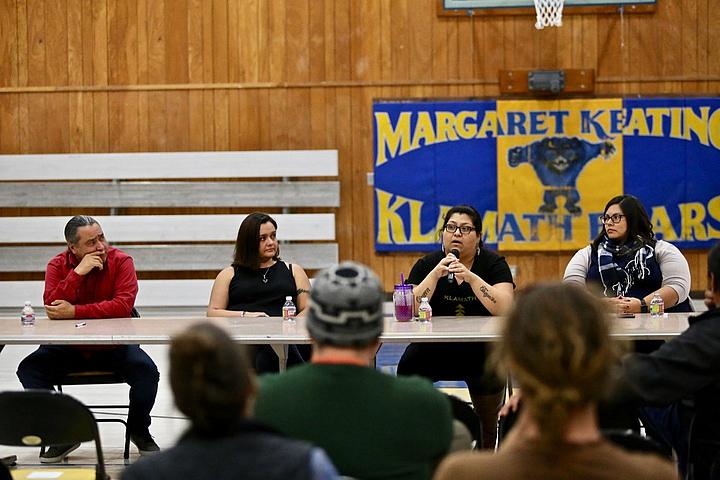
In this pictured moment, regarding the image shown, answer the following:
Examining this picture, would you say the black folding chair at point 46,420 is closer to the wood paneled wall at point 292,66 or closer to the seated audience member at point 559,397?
the seated audience member at point 559,397

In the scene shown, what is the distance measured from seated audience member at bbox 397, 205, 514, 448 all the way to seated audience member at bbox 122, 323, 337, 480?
9.96ft

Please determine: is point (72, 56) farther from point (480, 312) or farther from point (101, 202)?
point (480, 312)

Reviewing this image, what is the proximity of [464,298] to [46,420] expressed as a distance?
241 cm

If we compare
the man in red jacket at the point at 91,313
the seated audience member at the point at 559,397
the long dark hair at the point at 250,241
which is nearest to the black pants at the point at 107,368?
the man in red jacket at the point at 91,313

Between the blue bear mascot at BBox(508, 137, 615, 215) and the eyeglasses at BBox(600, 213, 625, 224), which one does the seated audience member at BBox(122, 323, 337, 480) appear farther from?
the blue bear mascot at BBox(508, 137, 615, 215)

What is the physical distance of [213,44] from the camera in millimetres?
10016

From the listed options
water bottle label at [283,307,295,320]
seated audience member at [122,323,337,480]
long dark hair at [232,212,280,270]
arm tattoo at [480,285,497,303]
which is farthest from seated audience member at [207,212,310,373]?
seated audience member at [122,323,337,480]

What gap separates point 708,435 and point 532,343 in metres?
1.70

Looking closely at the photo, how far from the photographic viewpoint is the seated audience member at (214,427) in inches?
70.1

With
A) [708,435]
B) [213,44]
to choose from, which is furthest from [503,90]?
[708,435]

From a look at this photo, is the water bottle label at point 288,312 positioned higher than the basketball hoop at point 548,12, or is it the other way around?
the basketball hoop at point 548,12

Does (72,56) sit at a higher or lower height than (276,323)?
higher

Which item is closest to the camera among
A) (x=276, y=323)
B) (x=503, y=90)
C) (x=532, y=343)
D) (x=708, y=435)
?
(x=532, y=343)

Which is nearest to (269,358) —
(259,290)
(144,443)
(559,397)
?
(259,290)
